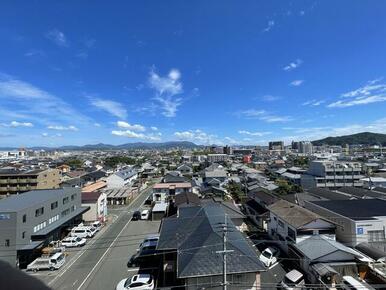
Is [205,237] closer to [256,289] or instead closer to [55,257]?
[256,289]

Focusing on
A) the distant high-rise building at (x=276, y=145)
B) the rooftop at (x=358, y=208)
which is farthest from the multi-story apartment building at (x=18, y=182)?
the distant high-rise building at (x=276, y=145)

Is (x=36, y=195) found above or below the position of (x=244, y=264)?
above

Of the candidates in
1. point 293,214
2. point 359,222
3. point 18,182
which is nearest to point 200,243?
point 293,214

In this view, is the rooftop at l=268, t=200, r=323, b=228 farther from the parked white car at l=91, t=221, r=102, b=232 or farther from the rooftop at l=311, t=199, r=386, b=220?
the parked white car at l=91, t=221, r=102, b=232

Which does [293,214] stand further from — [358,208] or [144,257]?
[144,257]

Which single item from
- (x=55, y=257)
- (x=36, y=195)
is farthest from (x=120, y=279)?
(x=36, y=195)
